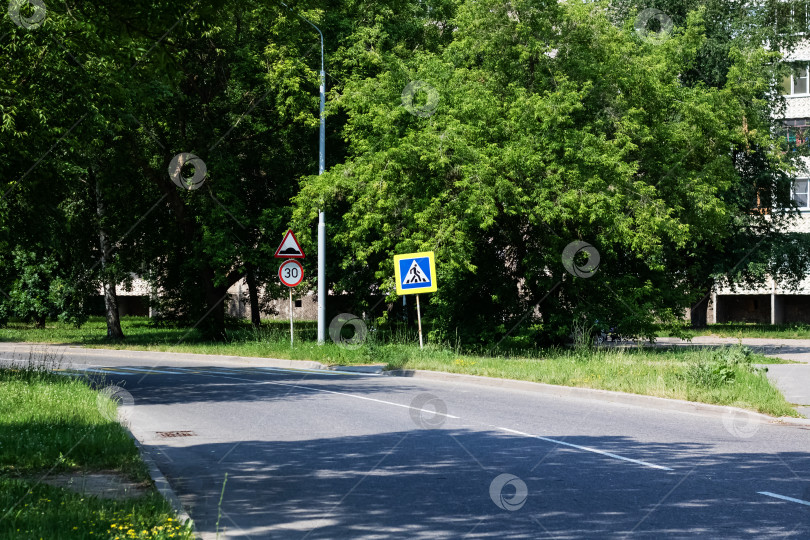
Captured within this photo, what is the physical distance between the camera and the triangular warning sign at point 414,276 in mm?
22000

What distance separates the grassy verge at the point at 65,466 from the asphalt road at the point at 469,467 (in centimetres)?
45

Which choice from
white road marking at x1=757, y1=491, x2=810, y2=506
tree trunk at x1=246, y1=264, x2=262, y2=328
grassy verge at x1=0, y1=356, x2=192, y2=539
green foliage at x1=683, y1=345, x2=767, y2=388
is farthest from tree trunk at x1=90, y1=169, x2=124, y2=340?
white road marking at x1=757, y1=491, x2=810, y2=506

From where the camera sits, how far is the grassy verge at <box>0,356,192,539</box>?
5.76 meters

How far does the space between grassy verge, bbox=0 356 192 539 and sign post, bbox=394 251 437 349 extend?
9.70 meters

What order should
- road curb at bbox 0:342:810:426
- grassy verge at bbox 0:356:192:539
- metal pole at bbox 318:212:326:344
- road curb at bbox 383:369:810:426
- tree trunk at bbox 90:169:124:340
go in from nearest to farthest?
1. grassy verge at bbox 0:356:192:539
2. road curb at bbox 383:369:810:426
3. road curb at bbox 0:342:810:426
4. metal pole at bbox 318:212:326:344
5. tree trunk at bbox 90:169:124:340

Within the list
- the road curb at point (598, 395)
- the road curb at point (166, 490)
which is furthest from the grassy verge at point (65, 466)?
the road curb at point (598, 395)

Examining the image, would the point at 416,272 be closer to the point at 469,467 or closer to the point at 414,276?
the point at 414,276

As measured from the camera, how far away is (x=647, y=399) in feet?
47.1

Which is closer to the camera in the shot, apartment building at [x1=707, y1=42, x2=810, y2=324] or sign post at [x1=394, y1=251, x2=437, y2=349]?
sign post at [x1=394, y1=251, x2=437, y2=349]

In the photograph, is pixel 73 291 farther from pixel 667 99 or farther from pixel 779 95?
pixel 779 95

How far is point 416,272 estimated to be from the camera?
72.4 feet

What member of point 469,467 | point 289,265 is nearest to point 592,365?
point 289,265

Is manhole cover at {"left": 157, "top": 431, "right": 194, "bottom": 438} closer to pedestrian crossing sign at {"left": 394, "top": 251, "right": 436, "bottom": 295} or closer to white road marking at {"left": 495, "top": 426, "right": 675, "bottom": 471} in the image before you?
white road marking at {"left": 495, "top": 426, "right": 675, "bottom": 471}

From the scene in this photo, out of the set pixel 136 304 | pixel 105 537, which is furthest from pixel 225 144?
pixel 136 304
